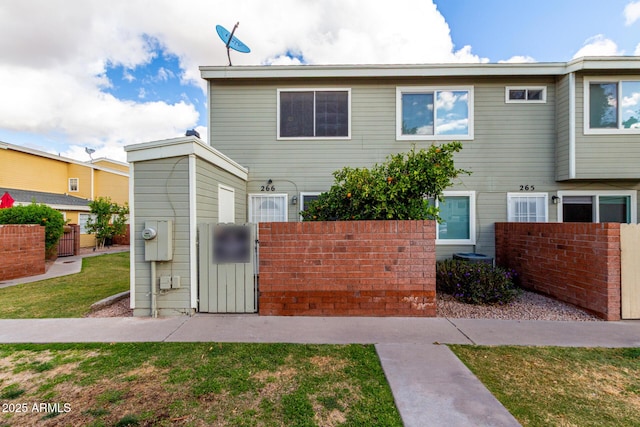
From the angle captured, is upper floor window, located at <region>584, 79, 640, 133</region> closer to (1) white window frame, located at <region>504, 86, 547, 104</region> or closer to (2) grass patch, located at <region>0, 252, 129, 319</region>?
(1) white window frame, located at <region>504, 86, 547, 104</region>

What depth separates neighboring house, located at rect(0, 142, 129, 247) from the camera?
52.3 feet

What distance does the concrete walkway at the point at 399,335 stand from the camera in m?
2.67

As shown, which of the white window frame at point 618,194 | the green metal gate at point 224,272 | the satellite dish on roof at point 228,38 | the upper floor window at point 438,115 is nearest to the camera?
the green metal gate at point 224,272

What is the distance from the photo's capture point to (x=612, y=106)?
6.86 metres

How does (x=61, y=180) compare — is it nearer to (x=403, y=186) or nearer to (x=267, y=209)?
(x=267, y=209)

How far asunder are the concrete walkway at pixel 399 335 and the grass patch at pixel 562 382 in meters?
0.19

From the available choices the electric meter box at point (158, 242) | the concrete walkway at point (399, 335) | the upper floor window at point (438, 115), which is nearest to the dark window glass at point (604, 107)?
the upper floor window at point (438, 115)

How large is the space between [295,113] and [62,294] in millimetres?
6808

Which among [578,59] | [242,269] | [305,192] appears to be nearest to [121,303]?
[242,269]

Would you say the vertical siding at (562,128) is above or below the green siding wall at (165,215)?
above

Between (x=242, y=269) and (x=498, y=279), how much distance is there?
478cm

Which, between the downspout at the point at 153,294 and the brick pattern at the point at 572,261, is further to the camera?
the downspout at the point at 153,294

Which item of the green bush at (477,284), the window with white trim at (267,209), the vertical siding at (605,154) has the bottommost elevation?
the green bush at (477,284)

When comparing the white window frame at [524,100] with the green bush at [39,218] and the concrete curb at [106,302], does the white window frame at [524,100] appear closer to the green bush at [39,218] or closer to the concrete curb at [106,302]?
the concrete curb at [106,302]
